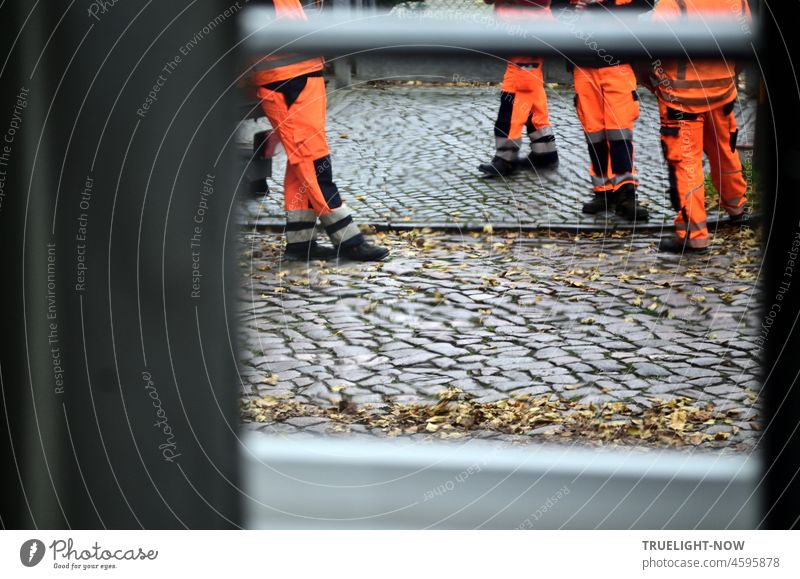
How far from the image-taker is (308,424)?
4.32ft

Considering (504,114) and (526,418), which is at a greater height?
(504,114)

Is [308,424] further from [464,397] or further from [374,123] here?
[374,123]

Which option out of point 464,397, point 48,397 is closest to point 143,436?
point 48,397

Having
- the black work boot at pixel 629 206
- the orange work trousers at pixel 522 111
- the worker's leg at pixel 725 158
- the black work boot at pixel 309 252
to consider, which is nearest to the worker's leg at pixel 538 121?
the orange work trousers at pixel 522 111

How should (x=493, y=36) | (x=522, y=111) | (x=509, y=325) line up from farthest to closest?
(x=509, y=325), (x=522, y=111), (x=493, y=36)

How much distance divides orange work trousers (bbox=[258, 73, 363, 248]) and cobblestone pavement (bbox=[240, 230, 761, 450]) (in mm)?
49

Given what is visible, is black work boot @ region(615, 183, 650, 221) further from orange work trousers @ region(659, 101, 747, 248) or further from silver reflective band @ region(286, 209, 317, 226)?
silver reflective band @ region(286, 209, 317, 226)

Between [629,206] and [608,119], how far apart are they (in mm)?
126

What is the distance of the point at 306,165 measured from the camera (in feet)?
4.21

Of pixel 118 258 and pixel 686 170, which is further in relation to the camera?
pixel 686 170

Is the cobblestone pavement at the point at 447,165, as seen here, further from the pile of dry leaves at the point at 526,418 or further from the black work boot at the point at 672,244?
the pile of dry leaves at the point at 526,418

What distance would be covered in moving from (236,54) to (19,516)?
65 cm

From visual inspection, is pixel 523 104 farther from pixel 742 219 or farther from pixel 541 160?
pixel 742 219

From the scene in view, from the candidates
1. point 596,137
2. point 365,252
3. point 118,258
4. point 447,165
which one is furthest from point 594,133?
point 118,258
